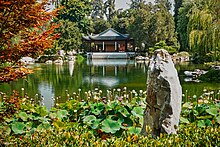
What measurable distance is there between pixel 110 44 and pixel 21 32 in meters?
30.6

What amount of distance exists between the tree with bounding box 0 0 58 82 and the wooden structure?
2813 centimetres

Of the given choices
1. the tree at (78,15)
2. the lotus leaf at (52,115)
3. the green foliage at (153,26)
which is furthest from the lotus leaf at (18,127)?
the tree at (78,15)

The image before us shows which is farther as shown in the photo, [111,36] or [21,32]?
[111,36]

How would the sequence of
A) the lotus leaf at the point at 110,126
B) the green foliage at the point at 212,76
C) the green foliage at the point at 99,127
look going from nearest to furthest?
the green foliage at the point at 99,127, the lotus leaf at the point at 110,126, the green foliage at the point at 212,76

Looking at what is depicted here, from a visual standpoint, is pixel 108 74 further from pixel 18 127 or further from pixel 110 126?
pixel 110 126

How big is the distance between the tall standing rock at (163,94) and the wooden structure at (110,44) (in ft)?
93.0

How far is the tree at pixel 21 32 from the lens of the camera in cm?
300

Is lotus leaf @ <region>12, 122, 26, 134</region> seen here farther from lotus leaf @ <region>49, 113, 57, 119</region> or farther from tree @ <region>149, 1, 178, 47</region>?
tree @ <region>149, 1, 178, 47</region>

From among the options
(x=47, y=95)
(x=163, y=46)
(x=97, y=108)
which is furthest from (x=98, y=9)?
(x=97, y=108)

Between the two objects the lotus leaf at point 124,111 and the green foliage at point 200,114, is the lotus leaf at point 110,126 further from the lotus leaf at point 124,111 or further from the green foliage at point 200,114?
the green foliage at point 200,114

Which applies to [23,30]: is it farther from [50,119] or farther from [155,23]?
[155,23]

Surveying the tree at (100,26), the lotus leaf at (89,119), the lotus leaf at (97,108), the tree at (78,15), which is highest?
the tree at (78,15)

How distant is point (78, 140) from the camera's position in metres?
2.40

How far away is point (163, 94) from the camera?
289 cm
